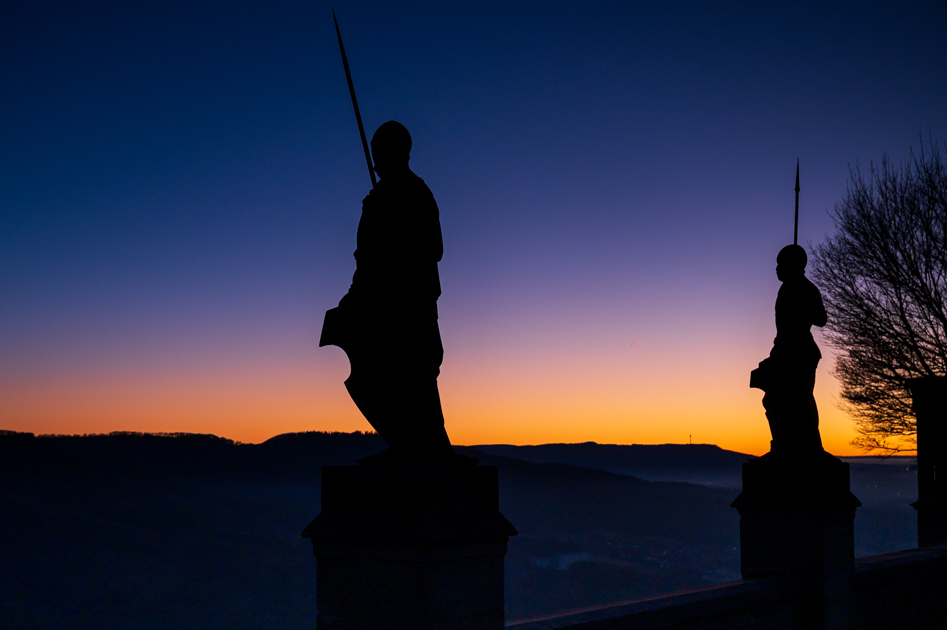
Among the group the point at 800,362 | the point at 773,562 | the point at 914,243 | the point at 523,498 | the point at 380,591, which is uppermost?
the point at 914,243

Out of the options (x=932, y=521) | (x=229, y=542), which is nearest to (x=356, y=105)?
(x=932, y=521)

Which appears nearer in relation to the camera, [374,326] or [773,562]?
[374,326]

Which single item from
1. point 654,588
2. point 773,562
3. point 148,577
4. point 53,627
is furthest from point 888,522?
point 773,562

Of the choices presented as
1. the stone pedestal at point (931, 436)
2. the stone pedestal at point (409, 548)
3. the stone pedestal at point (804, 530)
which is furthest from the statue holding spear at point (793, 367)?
the stone pedestal at point (931, 436)

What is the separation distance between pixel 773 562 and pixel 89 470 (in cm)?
12916

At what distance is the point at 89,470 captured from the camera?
380 ft

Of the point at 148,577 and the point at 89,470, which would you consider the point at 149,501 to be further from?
the point at 148,577

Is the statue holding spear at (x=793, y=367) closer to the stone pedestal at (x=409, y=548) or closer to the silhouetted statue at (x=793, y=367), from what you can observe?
the silhouetted statue at (x=793, y=367)

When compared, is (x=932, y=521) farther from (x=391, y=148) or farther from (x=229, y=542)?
(x=229, y=542)

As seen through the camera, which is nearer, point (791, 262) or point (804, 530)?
point (804, 530)

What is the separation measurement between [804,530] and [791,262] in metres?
2.53

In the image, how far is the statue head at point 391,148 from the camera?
369 cm

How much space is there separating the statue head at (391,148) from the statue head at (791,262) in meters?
4.75

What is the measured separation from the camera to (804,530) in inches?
256
